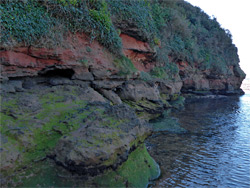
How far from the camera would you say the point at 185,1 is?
104 feet

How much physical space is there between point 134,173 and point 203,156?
3.31 metres

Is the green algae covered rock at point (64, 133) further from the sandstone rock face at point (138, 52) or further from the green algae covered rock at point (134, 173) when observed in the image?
the sandstone rock face at point (138, 52)

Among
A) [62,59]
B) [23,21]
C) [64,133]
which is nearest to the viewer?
[64,133]

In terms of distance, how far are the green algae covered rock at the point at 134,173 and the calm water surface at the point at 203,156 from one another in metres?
0.30

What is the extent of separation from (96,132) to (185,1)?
106ft

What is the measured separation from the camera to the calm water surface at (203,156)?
18.2 ft

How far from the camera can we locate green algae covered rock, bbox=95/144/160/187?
4.33m

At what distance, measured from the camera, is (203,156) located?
7.13 meters

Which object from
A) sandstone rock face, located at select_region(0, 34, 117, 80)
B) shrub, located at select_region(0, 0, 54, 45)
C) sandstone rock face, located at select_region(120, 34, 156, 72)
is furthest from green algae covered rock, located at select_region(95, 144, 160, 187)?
sandstone rock face, located at select_region(120, 34, 156, 72)

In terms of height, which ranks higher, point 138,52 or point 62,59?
point 138,52

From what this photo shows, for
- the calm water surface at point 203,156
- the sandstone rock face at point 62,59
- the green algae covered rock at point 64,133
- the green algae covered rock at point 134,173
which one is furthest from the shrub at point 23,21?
the calm water surface at point 203,156

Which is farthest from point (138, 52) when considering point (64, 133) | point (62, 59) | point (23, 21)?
point (64, 133)

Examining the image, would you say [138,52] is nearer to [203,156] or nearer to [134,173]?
[203,156]

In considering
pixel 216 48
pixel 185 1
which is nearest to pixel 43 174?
pixel 216 48
